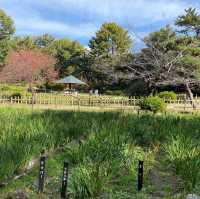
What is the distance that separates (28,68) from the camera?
4806 centimetres

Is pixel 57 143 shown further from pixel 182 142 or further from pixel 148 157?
pixel 182 142

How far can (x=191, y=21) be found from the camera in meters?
31.7

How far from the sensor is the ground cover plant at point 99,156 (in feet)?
14.5

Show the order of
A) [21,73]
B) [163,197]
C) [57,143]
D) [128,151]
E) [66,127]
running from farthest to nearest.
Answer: [21,73] → [66,127] → [57,143] → [128,151] → [163,197]

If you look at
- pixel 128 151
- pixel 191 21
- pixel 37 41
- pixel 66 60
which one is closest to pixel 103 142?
pixel 128 151

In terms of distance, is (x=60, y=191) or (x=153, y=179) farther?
(x=153, y=179)

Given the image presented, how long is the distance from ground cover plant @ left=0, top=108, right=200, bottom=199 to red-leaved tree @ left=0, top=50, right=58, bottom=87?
40.5m

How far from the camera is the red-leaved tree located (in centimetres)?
4753

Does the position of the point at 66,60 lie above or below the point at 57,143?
above

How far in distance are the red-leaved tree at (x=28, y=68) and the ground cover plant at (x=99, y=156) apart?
40.5m

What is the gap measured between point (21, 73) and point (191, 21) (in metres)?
23.9

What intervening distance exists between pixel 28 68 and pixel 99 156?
44182mm

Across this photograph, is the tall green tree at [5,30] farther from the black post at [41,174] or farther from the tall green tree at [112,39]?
Result: the black post at [41,174]

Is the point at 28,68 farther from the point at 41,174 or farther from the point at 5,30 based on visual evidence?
the point at 41,174
